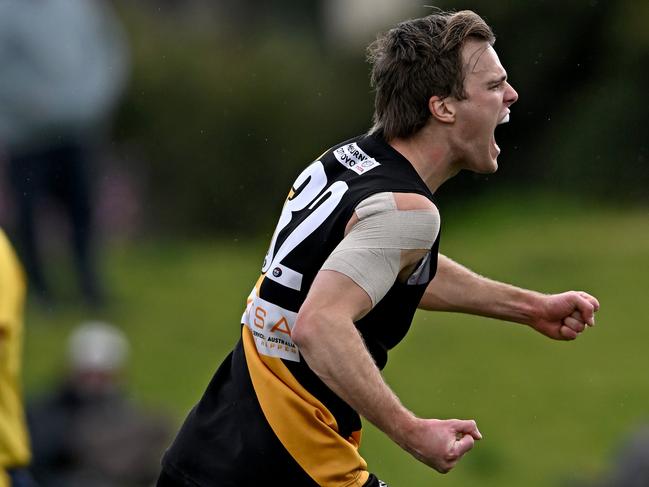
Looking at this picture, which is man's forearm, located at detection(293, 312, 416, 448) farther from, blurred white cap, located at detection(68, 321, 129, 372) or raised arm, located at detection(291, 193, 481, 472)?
blurred white cap, located at detection(68, 321, 129, 372)

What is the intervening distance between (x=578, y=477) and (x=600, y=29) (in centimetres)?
727

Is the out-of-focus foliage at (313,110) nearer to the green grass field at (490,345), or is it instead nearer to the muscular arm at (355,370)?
the green grass field at (490,345)

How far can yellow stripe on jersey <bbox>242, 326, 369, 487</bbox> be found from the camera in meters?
5.07

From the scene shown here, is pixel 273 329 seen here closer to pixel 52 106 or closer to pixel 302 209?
pixel 302 209

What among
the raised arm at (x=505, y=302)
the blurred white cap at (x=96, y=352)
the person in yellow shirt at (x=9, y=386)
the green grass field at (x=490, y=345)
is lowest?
the green grass field at (x=490, y=345)

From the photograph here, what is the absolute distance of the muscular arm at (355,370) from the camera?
470 cm

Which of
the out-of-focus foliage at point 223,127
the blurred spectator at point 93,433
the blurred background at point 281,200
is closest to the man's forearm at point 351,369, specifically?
the blurred background at point 281,200

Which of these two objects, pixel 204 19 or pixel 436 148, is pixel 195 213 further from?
pixel 436 148

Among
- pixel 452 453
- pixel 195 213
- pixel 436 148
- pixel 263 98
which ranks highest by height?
pixel 436 148

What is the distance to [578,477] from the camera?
11688 mm

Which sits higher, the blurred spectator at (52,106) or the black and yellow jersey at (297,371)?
the black and yellow jersey at (297,371)

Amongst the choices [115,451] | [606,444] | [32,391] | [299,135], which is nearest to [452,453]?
[115,451]

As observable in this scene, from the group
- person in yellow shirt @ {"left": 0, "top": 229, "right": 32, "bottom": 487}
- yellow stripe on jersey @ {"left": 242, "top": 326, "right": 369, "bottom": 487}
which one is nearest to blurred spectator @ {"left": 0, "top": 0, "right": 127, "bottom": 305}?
person in yellow shirt @ {"left": 0, "top": 229, "right": 32, "bottom": 487}

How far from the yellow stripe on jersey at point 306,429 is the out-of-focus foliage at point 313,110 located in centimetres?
1135
